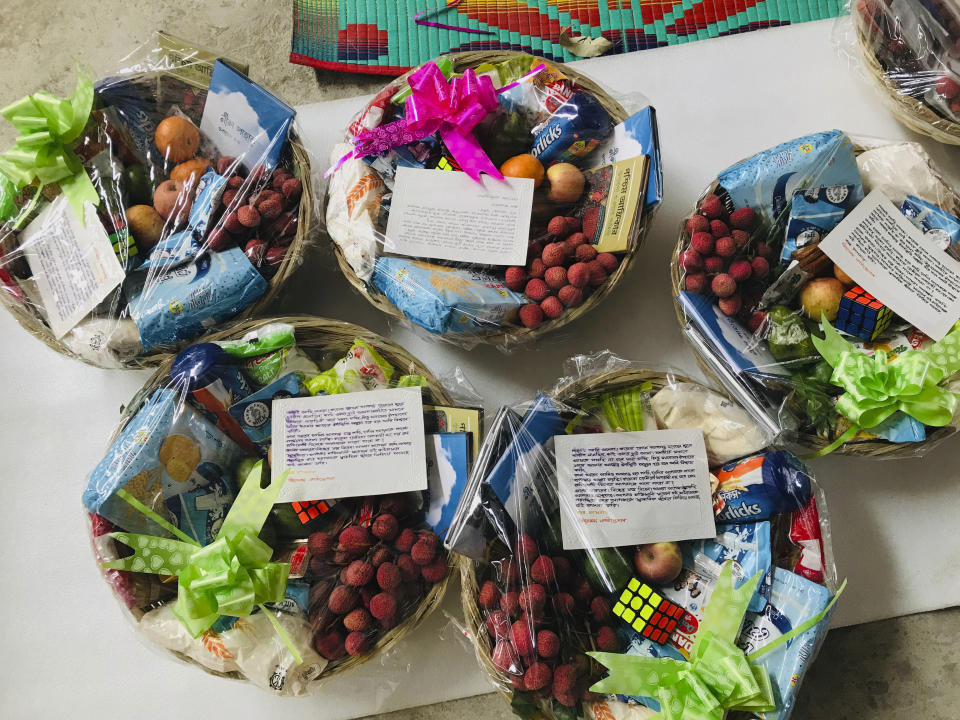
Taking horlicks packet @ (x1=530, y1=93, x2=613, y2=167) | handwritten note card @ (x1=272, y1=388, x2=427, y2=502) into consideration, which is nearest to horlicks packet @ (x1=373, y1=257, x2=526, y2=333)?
handwritten note card @ (x1=272, y1=388, x2=427, y2=502)

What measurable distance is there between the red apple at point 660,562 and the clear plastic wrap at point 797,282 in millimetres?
219

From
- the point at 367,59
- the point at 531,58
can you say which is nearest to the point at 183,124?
the point at 367,59

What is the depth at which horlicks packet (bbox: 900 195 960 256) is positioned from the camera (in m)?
1.12

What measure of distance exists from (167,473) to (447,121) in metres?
0.65

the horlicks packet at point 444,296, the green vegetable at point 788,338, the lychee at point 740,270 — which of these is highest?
the lychee at point 740,270

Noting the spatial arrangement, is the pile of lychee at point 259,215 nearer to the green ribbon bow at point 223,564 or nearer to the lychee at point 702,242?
the green ribbon bow at point 223,564

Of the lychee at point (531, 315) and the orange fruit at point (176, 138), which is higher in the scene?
the orange fruit at point (176, 138)

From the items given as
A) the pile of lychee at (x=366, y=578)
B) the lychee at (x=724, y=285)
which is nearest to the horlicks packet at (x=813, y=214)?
the lychee at (x=724, y=285)

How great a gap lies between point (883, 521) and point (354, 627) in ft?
2.68

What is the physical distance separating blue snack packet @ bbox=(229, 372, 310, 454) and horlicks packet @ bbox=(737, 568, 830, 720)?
68cm

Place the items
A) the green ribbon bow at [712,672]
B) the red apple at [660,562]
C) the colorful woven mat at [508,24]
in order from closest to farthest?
the green ribbon bow at [712,672] < the red apple at [660,562] < the colorful woven mat at [508,24]

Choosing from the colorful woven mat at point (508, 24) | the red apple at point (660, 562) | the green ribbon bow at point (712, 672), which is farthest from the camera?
the colorful woven mat at point (508, 24)

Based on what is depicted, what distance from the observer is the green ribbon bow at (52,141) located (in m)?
1.17

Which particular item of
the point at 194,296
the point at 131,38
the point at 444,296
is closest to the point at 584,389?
the point at 444,296
